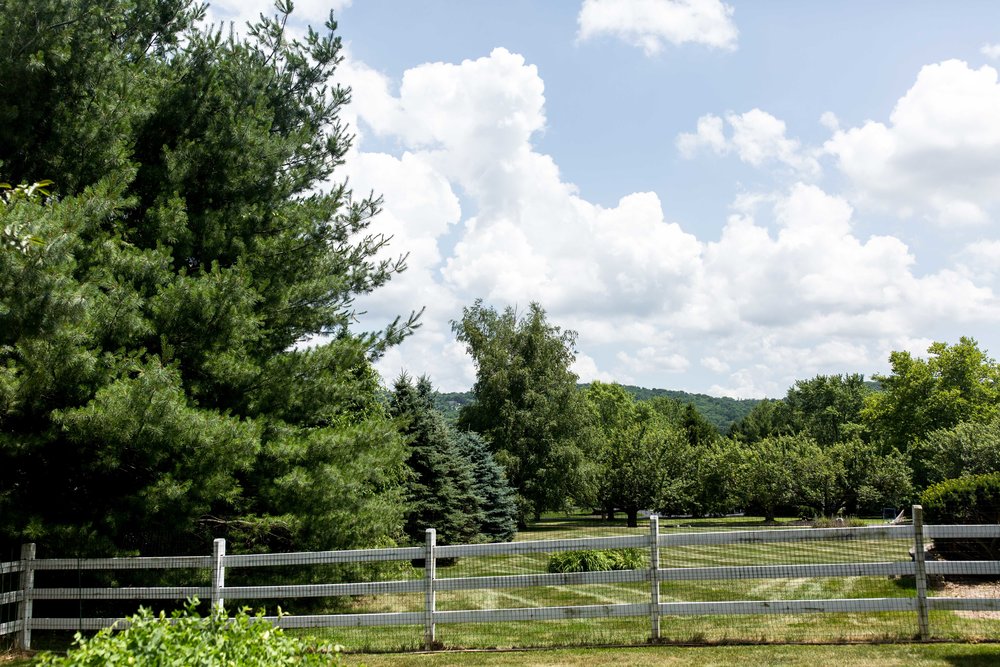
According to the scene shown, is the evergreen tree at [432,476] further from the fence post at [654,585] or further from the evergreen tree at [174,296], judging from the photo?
the fence post at [654,585]

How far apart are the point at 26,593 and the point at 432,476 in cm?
1423

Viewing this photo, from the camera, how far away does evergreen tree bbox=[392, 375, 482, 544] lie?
23.2m

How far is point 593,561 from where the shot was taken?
1800cm

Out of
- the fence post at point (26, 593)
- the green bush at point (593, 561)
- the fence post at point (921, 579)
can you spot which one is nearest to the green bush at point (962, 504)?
the green bush at point (593, 561)

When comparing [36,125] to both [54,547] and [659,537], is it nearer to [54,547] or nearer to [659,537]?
[54,547]

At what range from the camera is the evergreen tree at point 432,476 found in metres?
23.2

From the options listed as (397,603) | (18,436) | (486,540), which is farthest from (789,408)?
(18,436)

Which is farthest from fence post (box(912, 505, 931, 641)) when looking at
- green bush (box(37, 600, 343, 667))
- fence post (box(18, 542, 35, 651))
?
fence post (box(18, 542, 35, 651))

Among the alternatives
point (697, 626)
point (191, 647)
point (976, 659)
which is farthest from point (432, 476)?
point (191, 647)

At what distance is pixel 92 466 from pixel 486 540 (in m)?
17.6

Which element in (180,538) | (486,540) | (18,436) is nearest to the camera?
(18,436)

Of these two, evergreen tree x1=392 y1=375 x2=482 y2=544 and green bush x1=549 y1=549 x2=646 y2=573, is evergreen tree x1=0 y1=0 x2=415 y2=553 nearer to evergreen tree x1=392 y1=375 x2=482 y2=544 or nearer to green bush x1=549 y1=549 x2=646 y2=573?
green bush x1=549 y1=549 x2=646 y2=573

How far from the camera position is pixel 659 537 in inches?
347

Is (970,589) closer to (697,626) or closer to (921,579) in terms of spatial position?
(921,579)
